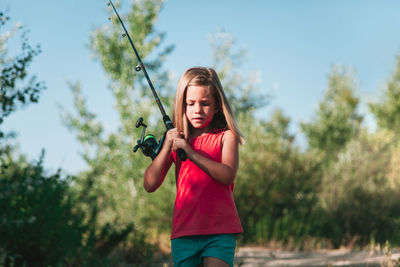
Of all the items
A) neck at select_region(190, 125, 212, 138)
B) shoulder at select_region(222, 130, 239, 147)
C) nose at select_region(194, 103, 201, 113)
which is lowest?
shoulder at select_region(222, 130, 239, 147)

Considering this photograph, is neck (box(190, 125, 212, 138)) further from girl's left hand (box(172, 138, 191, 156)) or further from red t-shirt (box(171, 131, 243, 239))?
girl's left hand (box(172, 138, 191, 156))

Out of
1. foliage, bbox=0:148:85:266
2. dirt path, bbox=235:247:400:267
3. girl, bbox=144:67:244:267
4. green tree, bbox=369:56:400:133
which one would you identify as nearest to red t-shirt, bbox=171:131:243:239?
girl, bbox=144:67:244:267

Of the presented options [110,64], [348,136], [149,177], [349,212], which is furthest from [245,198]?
[348,136]

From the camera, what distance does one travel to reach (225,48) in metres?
20.3

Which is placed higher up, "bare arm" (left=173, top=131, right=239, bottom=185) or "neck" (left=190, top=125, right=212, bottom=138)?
"neck" (left=190, top=125, right=212, bottom=138)

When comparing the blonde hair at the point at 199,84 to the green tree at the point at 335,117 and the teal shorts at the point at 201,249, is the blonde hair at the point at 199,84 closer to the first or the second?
the teal shorts at the point at 201,249

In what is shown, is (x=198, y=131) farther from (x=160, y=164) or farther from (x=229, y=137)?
(x=160, y=164)

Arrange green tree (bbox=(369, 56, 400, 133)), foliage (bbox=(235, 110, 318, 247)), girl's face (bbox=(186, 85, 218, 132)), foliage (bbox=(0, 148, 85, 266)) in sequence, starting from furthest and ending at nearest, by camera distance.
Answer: green tree (bbox=(369, 56, 400, 133))
foliage (bbox=(235, 110, 318, 247))
foliage (bbox=(0, 148, 85, 266))
girl's face (bbox=(186, 85, 218, 132))

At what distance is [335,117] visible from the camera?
89.2 feet

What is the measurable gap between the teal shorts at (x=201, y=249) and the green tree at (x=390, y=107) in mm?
24241

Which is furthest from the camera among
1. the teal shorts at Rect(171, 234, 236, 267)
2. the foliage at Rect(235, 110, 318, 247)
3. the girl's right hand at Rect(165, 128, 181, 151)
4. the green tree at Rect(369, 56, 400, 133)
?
the green tree at Rect(369, 56, 400, 133)

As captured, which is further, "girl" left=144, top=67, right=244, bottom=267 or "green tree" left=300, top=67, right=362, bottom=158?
"green tree" left=300, top=67, right=362, bottom=158

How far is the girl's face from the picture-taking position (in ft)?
9.60

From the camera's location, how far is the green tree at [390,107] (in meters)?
24.7
